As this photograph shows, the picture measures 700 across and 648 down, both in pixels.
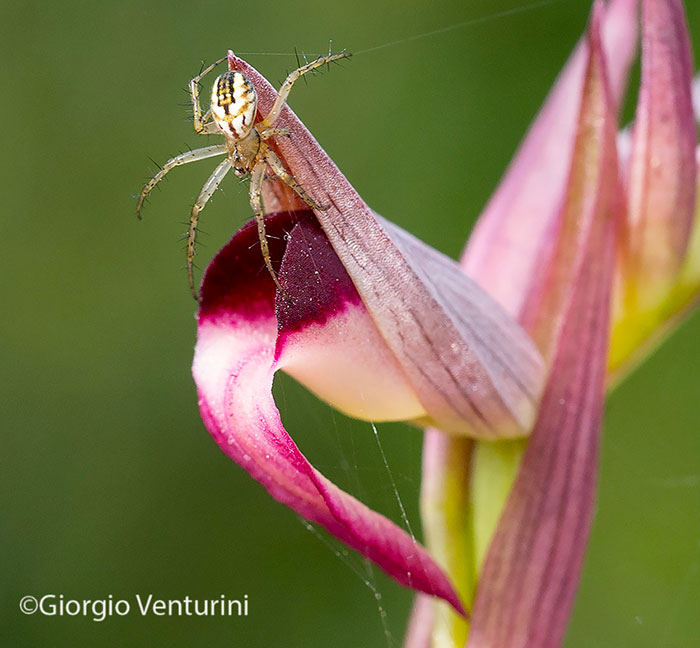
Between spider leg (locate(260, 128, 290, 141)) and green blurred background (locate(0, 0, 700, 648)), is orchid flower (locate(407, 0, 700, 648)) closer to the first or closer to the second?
spider leg (locate(260, 128, 290, 141))

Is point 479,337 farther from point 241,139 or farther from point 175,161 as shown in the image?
point 175,161

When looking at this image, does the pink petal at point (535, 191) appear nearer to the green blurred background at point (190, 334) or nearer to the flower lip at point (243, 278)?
the flower lip at point (243, 278)

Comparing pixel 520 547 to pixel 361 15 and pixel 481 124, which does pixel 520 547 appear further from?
pixel 361 15

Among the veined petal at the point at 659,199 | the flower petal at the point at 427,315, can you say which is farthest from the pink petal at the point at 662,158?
the flower petal at the point at 427,315

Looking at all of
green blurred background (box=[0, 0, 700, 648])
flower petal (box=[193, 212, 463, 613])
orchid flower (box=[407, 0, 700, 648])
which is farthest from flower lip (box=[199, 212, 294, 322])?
green blurred background (box=[0, 0, 700, 648])

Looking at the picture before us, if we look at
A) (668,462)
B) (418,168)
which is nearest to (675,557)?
(668,462)

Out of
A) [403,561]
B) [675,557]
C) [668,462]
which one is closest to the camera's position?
[403,561]
